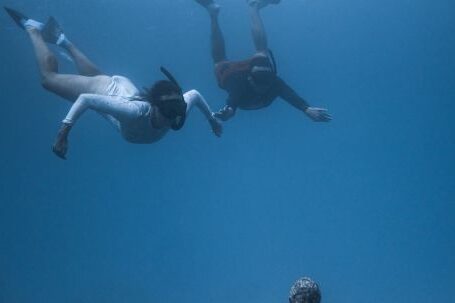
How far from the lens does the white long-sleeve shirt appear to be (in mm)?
5922

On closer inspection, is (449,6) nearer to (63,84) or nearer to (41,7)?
(41,7)

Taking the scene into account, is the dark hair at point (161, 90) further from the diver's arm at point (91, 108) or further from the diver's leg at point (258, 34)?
the diver's leg at point (258, 34)

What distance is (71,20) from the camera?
2039 centimetres

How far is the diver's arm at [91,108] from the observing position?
5609 millimetres

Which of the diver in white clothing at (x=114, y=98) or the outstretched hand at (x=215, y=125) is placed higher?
the diver in white clothing at (x=114, y=98)

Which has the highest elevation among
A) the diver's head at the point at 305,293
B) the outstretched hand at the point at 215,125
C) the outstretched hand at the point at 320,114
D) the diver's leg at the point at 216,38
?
the diver's leg at the point at 216,38

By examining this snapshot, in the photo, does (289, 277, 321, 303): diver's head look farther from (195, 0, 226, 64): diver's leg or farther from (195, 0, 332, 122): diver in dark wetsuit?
(195, 0, 226, 64): diver's leg

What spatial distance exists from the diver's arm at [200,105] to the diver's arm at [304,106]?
268 cm

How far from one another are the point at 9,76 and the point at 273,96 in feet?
57.7

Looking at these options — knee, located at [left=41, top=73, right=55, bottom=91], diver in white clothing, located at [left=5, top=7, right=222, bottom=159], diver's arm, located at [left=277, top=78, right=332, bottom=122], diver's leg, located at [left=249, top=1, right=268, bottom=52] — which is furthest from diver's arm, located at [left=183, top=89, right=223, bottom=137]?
diver's leg, located at [left=249, top=1, right=268, bottom=52]

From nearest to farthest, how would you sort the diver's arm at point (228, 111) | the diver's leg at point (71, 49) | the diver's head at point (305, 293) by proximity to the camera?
1. the diver's head at point (305, 293)
2. the diver's leg at point (71, 49)
3. the diver's arm at point (228, 111)

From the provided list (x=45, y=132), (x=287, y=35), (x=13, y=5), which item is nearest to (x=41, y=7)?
(x=13, y=5)

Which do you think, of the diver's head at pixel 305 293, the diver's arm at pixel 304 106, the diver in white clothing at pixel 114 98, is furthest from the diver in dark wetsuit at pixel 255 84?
the diver's head at pixel 305 293

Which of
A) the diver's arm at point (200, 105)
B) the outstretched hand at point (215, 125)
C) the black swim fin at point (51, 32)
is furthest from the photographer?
the black swim fin at point (51, 32)
